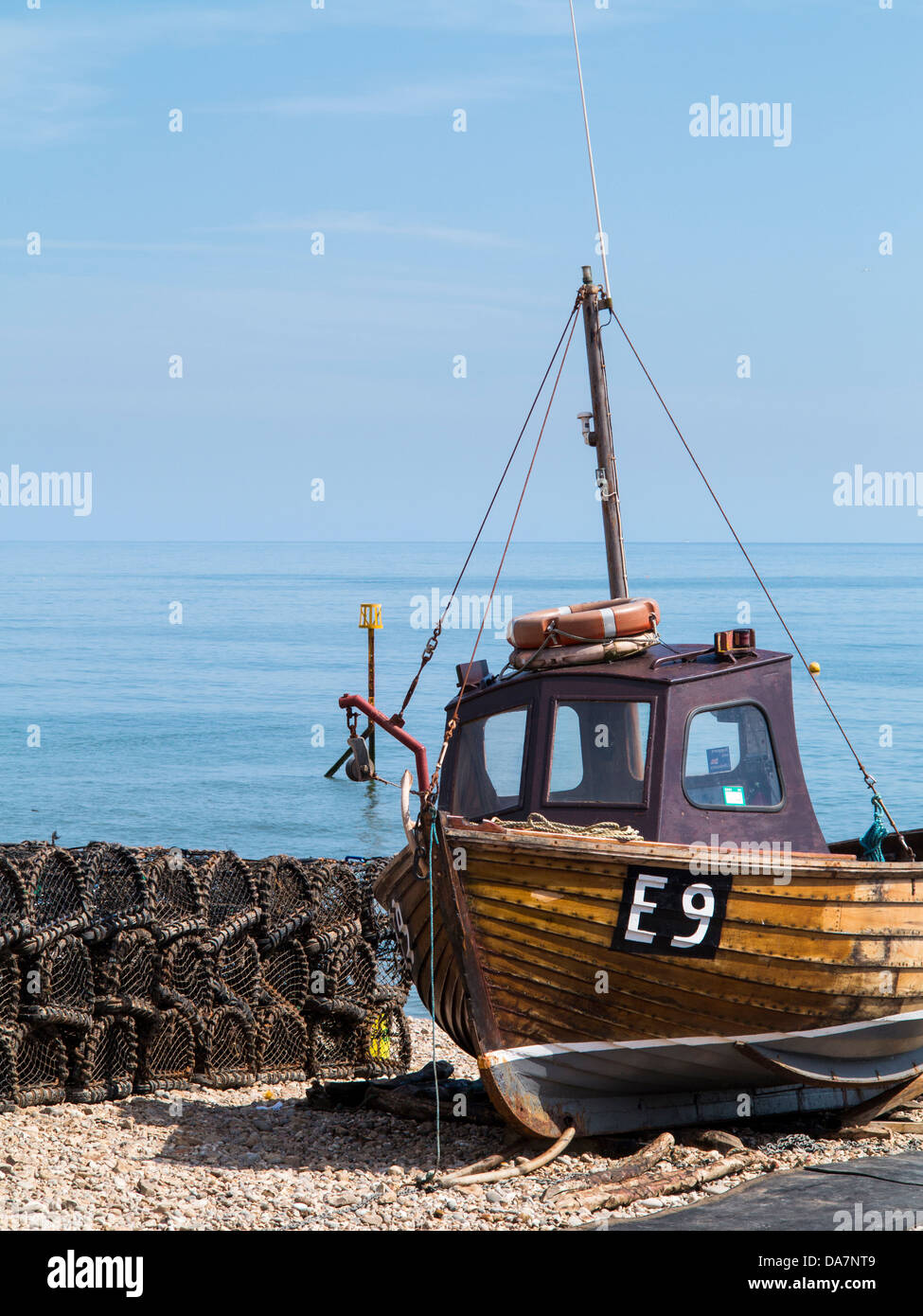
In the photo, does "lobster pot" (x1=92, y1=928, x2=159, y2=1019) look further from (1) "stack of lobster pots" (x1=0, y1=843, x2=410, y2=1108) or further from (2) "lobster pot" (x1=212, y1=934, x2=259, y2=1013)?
(2) "lobster pot" (x1=212, y1=934, x2=259, y2=1013)

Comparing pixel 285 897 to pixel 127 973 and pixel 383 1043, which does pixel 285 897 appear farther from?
pixel 383 1043

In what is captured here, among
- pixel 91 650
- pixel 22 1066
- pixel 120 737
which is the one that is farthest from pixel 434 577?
pixel 22 1066

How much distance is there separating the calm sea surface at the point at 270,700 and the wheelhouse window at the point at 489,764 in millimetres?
24474

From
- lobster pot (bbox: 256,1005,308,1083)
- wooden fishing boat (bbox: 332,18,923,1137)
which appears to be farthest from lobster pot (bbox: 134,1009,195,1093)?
wooden fishing boat (bbox: 332,18,923,1137)

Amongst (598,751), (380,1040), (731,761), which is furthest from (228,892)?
(731,761)

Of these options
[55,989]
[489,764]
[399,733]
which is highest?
[399,733]

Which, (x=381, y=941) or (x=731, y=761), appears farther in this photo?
→ (x=381, y=941)

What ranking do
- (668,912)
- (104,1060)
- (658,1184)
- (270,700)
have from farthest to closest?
(270,700) → (104,1060) → (668,912) → (658,1184)

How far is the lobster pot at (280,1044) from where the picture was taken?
1075cm

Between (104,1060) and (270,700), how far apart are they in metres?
57.0

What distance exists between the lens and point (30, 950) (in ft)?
30.1

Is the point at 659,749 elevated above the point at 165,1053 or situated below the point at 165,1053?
above

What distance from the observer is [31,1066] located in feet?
31.6
